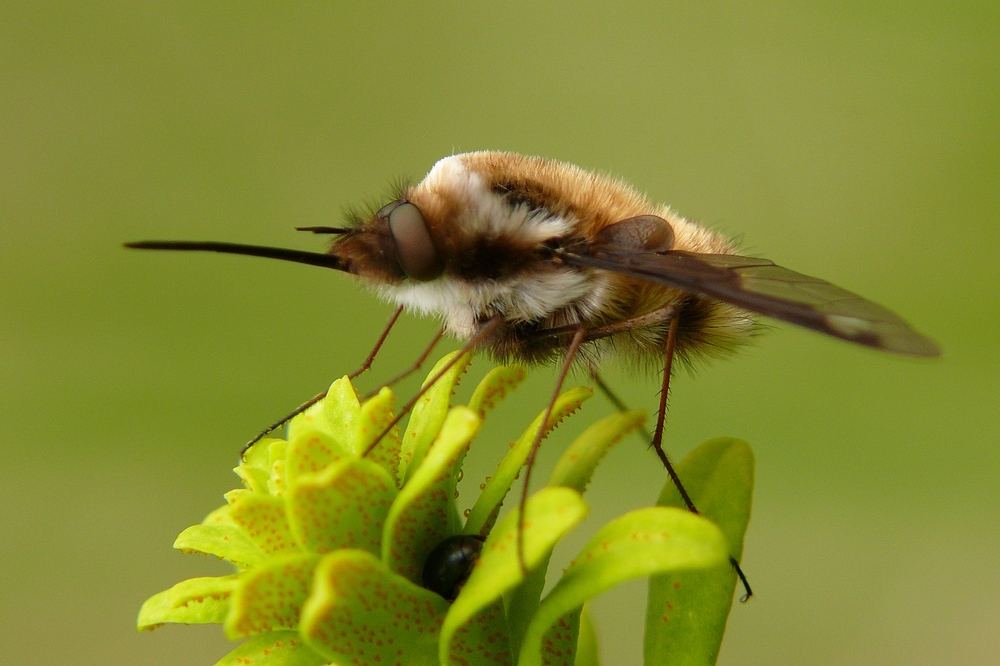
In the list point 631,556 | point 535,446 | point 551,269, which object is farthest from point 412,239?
point 631,556

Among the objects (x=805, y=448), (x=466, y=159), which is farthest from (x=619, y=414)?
(x=805, y=448)

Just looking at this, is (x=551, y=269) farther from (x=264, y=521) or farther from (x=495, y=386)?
(x=264, y=521)

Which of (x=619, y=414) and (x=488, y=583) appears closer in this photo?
(x=488, y=583)

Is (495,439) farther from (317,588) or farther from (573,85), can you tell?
(317,588)

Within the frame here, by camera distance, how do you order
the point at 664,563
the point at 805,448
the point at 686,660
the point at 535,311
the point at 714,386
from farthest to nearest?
the point at 714,386
the point at 805,448
the point at 535,311
the point at 686,660
the point at 664,563

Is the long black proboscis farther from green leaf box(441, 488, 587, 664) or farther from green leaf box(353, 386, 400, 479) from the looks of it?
green leaf box(441, 488, 587, 664)

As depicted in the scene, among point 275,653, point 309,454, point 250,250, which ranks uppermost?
point 250,250

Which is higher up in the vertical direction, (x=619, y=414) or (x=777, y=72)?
(x=777, y=72)
